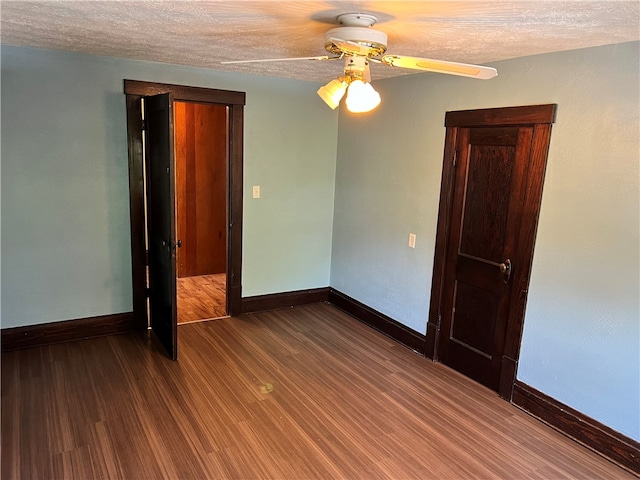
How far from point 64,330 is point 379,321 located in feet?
8.86

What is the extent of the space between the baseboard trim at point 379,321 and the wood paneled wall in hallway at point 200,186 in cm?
157

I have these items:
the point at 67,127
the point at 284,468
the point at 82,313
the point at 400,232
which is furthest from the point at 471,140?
the point at 82,313

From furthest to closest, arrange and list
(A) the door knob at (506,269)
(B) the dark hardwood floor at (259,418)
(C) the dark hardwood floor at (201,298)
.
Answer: (C) the dark hardwood floor at (201,298) < (A) the door knob at (506,269) < (B) the dark hardwood floor at (259,418)

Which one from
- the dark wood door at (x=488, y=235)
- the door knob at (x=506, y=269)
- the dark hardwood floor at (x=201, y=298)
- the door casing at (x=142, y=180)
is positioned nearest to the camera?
the dark wood door at (x=488, y=235)

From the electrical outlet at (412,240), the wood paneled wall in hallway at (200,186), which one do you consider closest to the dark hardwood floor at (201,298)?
the wood paneled wall in hallway at (200,186)

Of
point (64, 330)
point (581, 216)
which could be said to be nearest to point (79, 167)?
point (64, 330)

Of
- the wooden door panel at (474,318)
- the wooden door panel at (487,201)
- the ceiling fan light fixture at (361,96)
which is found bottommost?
the wooden door panel at (474,318)

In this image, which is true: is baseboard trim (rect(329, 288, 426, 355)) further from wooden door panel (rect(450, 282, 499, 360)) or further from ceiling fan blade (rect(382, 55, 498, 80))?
ceiling fan blade (rect(382, 55, 498, 80))

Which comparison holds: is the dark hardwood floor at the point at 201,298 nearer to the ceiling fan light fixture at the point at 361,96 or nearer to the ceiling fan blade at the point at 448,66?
the ceiling fan light fixture at the point at 361,96

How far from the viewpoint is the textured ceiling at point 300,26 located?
1.88 m

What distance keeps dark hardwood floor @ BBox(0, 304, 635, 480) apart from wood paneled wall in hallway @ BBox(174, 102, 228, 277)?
1.96 metres

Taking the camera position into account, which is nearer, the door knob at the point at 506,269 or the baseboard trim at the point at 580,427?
the baseboard trim at the point at 580,427

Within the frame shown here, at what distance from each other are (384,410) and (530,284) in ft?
4.11

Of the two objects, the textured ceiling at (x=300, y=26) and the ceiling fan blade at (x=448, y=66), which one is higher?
the textured ceiling at (x=300, y=26)
